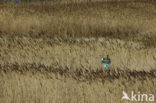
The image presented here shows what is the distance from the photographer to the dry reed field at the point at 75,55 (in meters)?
3.79

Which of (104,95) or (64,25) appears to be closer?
(104,95)

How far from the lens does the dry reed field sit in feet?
12.4

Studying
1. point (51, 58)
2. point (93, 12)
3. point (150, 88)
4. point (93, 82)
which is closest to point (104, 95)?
point (93, 82)

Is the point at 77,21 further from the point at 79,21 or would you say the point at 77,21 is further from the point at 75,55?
the point at 75,55

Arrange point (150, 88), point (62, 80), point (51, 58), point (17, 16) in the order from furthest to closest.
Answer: point (17, 16), point (51, 58), point (62, 80), point (150, 88)

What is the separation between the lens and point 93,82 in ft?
12.5

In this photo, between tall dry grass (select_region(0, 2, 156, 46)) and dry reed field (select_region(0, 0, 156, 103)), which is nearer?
dry reed field (select_region(0, 0, 156, 103))

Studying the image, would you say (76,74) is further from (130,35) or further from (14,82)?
(130,35)

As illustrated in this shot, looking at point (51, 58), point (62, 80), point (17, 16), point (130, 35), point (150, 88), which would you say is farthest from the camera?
point (17, 16)

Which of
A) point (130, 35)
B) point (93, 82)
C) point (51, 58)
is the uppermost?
point (93, 82)

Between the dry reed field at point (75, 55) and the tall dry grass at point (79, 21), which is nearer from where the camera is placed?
the dry reed field at point (75, 55)

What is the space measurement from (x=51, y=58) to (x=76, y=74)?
2.00 meters

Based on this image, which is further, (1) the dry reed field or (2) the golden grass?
(2) the golden grass

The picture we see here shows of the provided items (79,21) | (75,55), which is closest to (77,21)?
(79,21)
